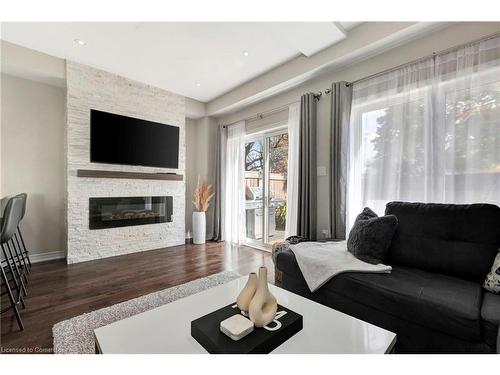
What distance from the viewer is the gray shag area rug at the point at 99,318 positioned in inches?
58.2

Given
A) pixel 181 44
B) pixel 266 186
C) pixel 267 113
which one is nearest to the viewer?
pixel 181 44

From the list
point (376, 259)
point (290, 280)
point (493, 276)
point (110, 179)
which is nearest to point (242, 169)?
point (110, 179)

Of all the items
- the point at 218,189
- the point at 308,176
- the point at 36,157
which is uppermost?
the point at 36,157

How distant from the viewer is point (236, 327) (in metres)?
0.99

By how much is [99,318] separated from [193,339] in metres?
1.23

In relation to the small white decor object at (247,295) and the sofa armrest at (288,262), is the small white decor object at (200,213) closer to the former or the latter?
the sofa armrest at (288,262)

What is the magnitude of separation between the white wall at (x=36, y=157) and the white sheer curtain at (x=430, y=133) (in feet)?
13.3

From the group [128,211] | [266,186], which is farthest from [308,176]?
[128,211]

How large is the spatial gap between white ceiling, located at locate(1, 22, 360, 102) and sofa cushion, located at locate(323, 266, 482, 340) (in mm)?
2338

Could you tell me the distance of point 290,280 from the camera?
2.10m

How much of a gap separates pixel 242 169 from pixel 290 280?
2.57 metres

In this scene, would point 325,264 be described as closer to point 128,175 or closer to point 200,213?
point 200,213

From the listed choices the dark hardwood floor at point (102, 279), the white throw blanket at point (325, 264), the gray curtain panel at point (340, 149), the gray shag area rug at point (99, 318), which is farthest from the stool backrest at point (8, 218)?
the gray curtain panel at point (340, 149)
